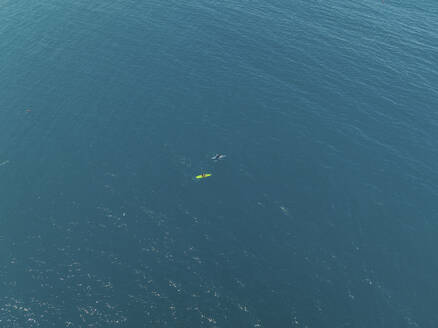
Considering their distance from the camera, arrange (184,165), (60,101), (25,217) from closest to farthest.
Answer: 1. (25,217)
2. (184,165)
3. (60,101)

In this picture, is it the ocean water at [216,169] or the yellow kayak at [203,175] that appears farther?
the yellow kayak at [203,175]

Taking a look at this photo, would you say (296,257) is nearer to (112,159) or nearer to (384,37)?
(112,159)

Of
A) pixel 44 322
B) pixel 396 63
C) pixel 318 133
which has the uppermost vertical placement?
pixel 396 63

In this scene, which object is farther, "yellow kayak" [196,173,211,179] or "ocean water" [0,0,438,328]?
"yellow kayak" [196,173,211,179]

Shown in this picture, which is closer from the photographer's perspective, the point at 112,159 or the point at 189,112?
the point at 112,159

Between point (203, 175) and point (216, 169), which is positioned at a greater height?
point (216, 169)

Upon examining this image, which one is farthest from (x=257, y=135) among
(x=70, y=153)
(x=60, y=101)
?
(x=60, y=101)

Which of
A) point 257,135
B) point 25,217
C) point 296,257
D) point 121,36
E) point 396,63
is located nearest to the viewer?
point 296,257

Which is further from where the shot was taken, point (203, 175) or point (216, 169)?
point (216, 169)
